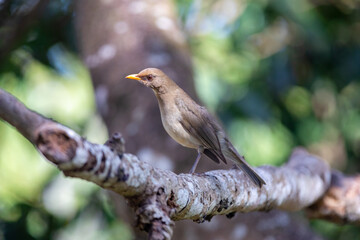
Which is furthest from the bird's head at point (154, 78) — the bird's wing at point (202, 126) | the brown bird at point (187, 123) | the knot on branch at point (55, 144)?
the knot on branch at point (55, 144)

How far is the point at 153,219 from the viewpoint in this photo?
2.14m

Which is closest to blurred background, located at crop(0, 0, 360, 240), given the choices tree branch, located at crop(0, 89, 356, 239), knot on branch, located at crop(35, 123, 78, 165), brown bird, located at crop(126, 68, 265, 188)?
brown bird, located at crop(126, 68, 265, 188)

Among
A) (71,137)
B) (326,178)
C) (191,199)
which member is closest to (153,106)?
(326,178)

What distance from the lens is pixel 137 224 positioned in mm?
2160

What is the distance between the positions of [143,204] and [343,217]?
3.24 metres

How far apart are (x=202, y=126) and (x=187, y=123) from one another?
0.40 feet

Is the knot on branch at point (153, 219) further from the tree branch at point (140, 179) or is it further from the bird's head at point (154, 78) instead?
the bird's head at point (154, 78)

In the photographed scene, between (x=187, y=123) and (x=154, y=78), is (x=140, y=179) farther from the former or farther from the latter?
(x=154, y=78)

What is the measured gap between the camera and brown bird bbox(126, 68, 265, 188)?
12.8 feet

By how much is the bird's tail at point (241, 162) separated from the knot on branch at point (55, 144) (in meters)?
1.76

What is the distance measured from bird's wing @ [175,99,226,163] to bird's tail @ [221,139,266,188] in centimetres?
8

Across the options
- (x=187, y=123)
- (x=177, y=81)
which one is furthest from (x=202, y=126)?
(x=177, y=81)

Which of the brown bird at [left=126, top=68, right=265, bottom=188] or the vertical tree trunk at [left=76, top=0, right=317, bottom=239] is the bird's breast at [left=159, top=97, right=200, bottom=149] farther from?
the vertical tree trunk at [left=76, top=0, right=317, bottom=239]

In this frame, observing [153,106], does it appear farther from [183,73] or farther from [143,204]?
[143,204]
